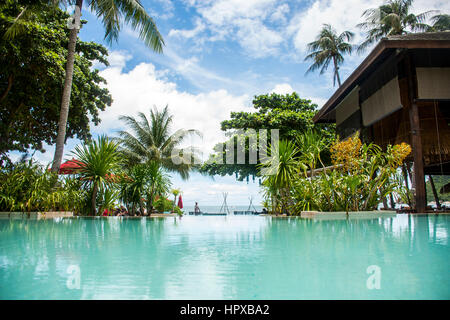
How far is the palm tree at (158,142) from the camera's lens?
61.7ft

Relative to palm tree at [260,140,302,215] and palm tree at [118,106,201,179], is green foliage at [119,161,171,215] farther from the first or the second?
palm tree at [118,106,201,179]

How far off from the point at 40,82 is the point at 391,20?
20.9 m

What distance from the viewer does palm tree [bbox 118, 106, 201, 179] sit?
61.7 feet

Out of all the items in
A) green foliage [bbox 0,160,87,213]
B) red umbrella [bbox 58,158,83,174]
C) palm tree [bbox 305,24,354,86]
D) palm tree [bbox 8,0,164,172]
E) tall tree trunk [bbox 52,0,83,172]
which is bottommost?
green foliage [bbox 0,160,87,213]

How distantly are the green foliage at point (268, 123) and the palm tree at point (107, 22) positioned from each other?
851 centimetres

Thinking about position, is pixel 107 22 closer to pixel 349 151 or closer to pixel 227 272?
pixel 349 151

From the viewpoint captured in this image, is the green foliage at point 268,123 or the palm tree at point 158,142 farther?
the palm tree at point 158,142

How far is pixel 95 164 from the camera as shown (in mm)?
8750

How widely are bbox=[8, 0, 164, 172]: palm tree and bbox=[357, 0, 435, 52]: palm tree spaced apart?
16.7 m

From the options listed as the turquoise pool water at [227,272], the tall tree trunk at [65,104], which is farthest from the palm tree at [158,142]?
the turquoise pool water at [227,272]

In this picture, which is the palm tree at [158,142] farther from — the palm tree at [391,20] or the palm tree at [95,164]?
the palm tree at [391,20]

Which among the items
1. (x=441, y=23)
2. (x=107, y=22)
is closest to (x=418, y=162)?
(x=107, y=22)

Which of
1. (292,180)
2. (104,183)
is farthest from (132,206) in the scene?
(292,180)

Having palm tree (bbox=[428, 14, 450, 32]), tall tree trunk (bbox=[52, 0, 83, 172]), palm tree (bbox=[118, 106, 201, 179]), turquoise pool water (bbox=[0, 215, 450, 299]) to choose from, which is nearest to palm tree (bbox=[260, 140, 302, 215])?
turquoise pool water (bbox=[0, 215, 450, 299])
